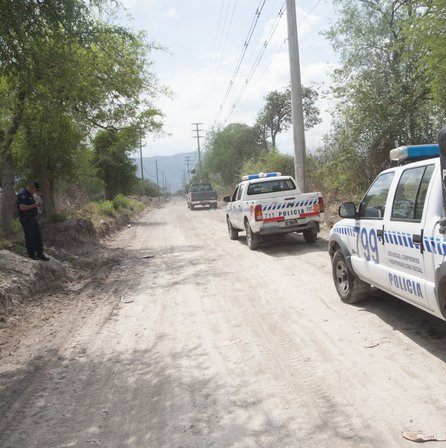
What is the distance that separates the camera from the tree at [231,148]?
46625mm

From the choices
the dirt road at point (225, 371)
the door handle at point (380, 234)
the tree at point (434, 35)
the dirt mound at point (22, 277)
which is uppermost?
the tree at point (434, 35)

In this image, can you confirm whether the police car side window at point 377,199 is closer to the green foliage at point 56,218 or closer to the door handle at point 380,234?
the door handle at point 380,234

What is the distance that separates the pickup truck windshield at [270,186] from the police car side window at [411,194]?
802 centimetres

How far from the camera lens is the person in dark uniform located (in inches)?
384

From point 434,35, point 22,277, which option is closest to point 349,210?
point 22,277

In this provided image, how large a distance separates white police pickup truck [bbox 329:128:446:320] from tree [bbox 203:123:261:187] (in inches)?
1566

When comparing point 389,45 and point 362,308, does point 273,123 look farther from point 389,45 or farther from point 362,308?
point 362,308

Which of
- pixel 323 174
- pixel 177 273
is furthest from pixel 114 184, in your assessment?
pixel 177 273

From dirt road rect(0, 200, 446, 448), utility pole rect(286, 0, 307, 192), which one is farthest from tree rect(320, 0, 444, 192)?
dirt road rect(0, 200, 446, 448)

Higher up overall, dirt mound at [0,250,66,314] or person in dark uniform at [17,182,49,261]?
person in dark uniform at [17,182,49,261]

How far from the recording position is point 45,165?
16906 mm

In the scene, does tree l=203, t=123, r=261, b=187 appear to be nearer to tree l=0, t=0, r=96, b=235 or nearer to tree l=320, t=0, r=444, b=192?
tree l=320, t=0, r=444, b=192

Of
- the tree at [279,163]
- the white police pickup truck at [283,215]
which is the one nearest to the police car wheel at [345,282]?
the white police pickup truck at [283,215]

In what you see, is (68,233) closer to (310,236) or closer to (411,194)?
(310,236)
